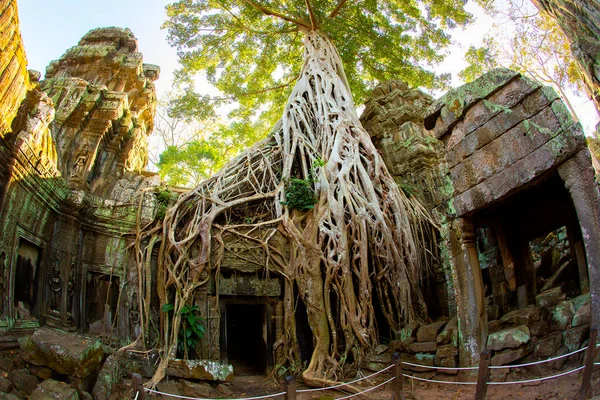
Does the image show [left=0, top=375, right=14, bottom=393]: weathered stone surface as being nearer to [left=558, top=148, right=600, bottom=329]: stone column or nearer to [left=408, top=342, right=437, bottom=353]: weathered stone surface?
[left=408, top=342, right=437, bottom=353]: weathered stone surface

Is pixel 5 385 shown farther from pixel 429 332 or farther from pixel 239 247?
pixel 429 332

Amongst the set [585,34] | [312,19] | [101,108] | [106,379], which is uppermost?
[312,19]

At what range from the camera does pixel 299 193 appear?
6633 mm

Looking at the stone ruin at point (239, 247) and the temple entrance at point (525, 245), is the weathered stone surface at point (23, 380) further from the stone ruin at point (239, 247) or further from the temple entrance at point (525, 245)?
the temple entrance at point (525, 245)

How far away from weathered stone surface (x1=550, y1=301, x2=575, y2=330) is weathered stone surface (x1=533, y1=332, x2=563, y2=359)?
122mm

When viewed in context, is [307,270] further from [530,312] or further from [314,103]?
[314,103]

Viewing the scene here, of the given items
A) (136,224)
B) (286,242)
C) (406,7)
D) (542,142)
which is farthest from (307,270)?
(406,7)

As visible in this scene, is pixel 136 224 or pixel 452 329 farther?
pixel 136 224

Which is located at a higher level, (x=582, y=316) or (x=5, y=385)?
(x=582, y=316)

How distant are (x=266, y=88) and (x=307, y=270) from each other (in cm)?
808

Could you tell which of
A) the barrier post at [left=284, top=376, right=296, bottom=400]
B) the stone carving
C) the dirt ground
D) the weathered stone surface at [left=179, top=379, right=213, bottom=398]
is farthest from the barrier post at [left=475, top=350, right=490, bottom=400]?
the stone carving

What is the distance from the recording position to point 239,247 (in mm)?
6504

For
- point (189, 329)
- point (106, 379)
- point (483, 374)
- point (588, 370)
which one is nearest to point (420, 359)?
point (483, 374)

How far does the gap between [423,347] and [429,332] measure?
21 cm
